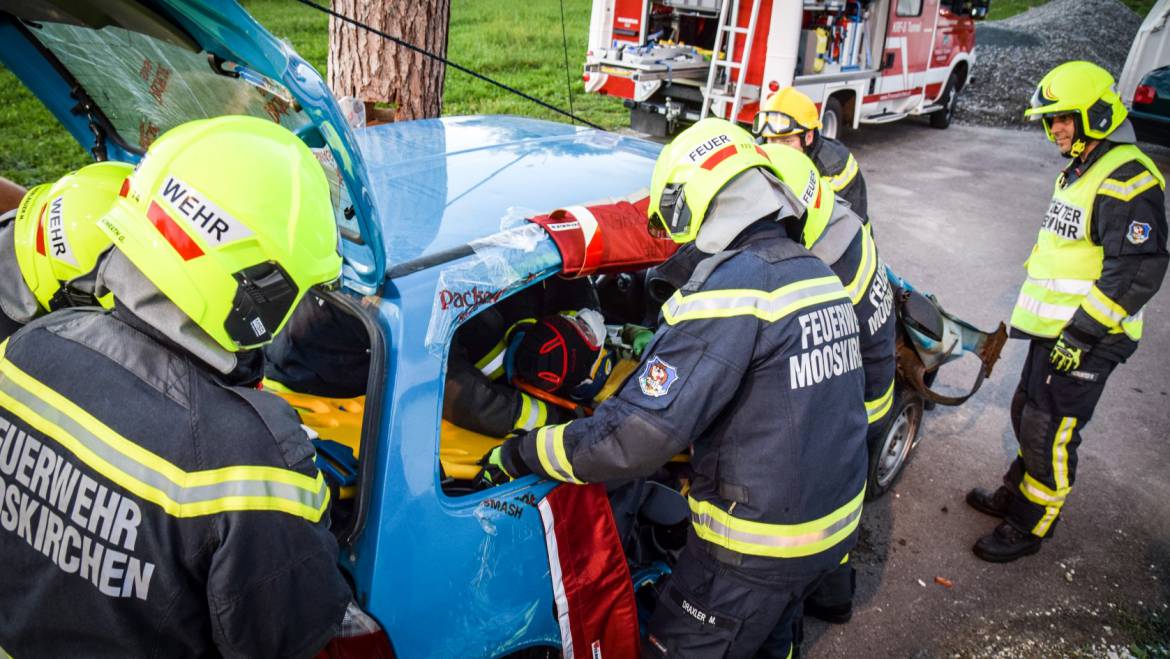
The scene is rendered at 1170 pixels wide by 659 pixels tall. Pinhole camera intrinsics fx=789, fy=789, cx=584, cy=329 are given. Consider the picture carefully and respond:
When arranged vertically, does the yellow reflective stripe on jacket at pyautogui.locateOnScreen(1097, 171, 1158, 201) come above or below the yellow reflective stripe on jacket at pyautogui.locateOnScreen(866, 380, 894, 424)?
above

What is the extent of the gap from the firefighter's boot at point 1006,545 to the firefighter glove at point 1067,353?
2.55 feet

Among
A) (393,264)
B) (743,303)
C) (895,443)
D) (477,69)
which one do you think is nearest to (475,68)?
(477,69)

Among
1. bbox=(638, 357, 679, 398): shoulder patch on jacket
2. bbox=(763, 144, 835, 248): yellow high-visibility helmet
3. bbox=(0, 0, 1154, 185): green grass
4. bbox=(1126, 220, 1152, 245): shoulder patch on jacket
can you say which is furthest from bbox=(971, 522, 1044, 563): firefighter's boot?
bbox=(0, 0, 1154, 185): green grass

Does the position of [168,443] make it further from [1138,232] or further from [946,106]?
[946,106]

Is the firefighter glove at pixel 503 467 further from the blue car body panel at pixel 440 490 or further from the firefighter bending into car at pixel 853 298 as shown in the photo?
the firefighter bending into car at pixel 853 298

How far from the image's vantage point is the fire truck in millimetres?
8328

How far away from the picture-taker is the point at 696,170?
2.17m

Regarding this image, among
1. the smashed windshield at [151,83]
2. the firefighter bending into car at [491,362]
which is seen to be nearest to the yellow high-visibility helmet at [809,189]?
the firefighter bending into car at [491,362]

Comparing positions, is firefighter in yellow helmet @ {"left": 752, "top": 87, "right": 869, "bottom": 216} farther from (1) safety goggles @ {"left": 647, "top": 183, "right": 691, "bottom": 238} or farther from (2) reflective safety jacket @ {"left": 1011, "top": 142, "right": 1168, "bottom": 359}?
(1) safety goggles @ {"left": 647, "top": 183, "right": 691, "bottom": 238}

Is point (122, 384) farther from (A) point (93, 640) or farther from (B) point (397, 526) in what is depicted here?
(B) point (397, 526)

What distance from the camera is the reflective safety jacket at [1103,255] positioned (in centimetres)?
323

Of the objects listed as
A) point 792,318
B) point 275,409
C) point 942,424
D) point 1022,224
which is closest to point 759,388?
point 792,318

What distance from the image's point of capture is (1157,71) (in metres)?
9.79

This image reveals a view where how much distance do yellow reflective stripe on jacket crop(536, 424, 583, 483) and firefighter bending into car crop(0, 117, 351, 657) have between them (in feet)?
2.52
